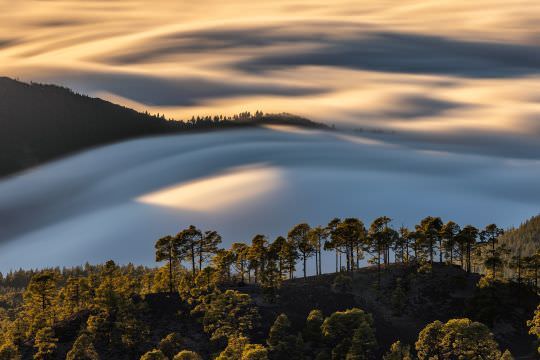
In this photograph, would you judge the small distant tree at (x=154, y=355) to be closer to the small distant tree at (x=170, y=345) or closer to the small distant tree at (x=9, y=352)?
the small distant tree at (x=170, y=345)

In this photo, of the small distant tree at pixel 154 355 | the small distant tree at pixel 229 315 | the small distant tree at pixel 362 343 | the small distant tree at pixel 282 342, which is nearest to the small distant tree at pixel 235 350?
the small distant tree at pixel 282 342

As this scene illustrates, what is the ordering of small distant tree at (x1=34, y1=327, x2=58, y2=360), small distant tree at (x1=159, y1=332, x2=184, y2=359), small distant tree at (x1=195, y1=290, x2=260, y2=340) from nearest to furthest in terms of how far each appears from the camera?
small distant tree at (x1=159, y1=332, x2=184, y2=359), small distant tree at (x1=34, y1=327, x2=58, y2=360), small distant tree at (x1=195, y1=290, x2=260, y2=340)

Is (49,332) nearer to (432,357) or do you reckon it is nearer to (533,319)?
(432,357)

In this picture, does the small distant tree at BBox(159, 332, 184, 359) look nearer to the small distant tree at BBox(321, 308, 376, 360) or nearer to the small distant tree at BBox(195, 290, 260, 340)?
the small distant tree at BBox(195, 290, 260, 340)

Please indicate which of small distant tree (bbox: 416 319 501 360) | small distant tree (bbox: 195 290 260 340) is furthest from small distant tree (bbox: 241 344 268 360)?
small distant tree (bbox: 416 319 501 360)

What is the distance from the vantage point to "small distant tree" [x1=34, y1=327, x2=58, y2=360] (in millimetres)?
183125

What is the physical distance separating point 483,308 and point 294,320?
43099mm

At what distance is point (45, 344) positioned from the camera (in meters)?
184

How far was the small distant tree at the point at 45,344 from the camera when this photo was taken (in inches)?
7210

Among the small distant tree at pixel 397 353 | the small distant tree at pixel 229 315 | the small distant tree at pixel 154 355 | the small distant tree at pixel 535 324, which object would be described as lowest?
the small distant tree at pixel 397 353

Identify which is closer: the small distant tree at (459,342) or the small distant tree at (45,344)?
the small distant tree at (459,342)

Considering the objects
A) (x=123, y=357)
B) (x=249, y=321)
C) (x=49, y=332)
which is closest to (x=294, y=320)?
(x=249, y=321)

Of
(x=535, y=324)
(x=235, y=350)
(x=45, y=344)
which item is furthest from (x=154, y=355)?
(x=535, y=324)

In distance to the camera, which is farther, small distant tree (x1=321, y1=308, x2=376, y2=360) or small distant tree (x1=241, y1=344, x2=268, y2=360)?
small distant tree (x1=321, y1=308, x2=376, y2=360)
